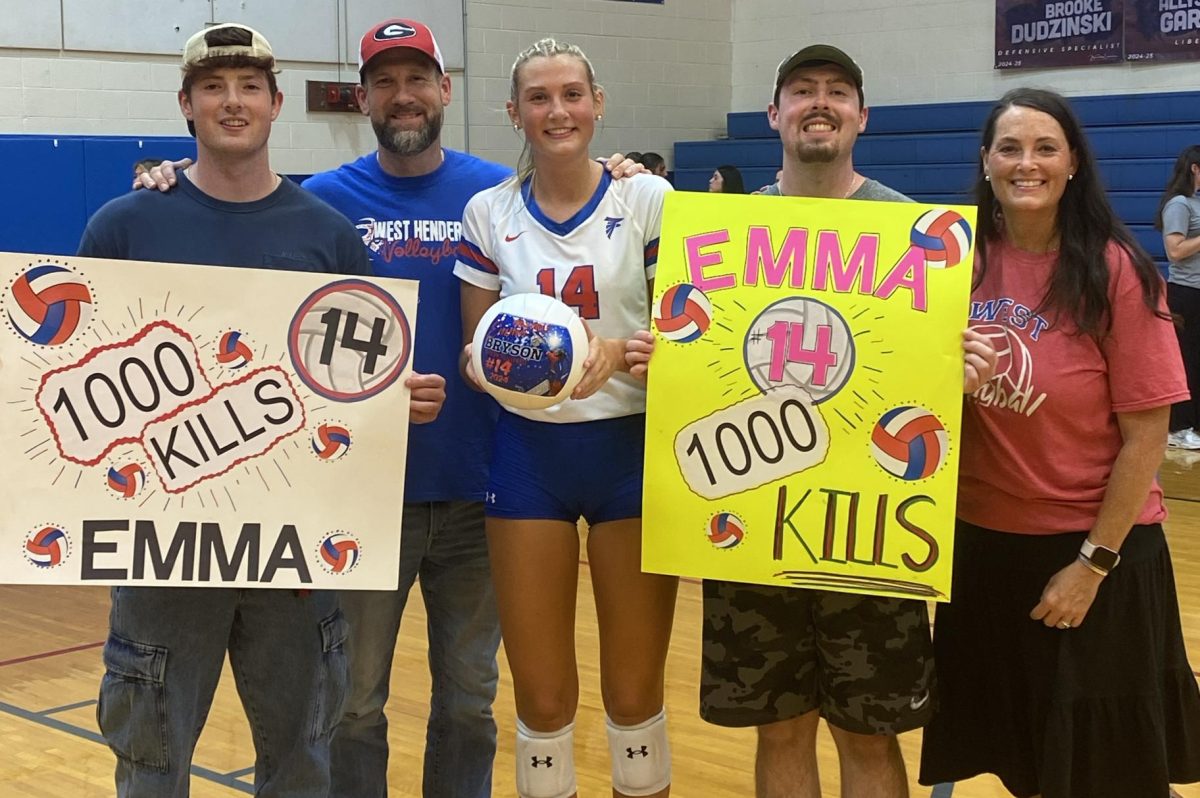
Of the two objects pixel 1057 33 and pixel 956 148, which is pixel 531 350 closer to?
pixel 956 148

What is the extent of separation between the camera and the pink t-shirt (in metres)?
2.34

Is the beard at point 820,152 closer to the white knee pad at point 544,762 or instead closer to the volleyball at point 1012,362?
the volleyball at point 1012,362

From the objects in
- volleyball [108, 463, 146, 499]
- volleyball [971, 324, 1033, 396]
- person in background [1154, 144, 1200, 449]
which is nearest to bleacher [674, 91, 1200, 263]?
person in background [1154, 144, 1200, 449]

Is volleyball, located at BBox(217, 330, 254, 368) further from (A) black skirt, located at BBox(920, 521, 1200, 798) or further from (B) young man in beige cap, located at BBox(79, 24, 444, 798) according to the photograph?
(A) black skirt, located at BBox(920, 521, 1200, 798)

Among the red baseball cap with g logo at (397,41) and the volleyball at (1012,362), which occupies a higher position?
the red baseball cap with g logo at (397,41)

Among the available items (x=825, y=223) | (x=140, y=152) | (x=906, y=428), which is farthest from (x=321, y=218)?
(x=140, y=152)

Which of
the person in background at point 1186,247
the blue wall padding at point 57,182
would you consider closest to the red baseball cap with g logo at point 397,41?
the blue wall padding at point 57,182

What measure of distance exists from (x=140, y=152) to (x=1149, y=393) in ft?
24.2

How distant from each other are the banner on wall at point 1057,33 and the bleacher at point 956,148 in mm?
443

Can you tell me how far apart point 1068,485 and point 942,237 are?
0.50 meters

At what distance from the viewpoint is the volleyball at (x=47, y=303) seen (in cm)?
238

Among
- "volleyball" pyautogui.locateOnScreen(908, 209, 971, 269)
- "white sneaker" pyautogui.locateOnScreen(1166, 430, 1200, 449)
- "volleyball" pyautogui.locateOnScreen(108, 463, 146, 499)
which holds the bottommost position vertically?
"white sneaker" pyautogui.locateOnScreen(1166, 430, 1200, 449)

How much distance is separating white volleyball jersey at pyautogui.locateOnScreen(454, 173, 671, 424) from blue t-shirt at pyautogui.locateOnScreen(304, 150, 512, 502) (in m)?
0.20

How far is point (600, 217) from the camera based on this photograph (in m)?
2.59
